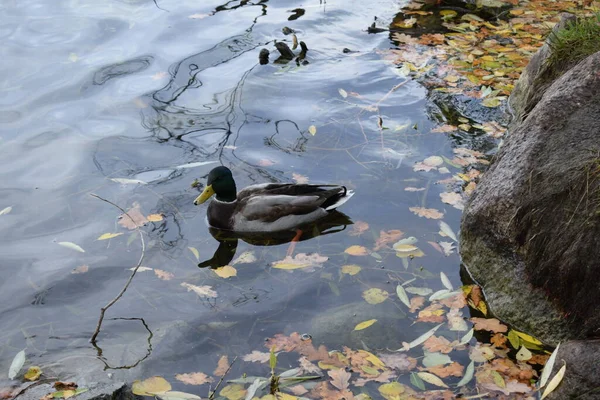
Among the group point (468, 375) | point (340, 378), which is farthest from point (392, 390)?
point (468, 375)

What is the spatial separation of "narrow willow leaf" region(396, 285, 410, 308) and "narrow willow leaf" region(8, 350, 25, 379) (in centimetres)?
262

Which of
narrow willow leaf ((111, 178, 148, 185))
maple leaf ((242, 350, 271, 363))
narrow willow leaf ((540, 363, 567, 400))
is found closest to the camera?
narrow willow leaf ((540, 363, 567, 400))

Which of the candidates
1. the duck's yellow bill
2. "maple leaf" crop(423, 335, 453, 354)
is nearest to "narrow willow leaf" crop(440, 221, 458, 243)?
"maple leaf" crop(423, 335, 453, 354)

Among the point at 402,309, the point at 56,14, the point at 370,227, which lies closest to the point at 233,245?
the point at 370,227

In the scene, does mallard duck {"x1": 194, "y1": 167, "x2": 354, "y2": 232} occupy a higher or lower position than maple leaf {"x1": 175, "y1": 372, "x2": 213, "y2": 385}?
higher

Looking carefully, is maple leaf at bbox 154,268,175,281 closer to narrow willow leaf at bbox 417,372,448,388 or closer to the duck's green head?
the duck's green head

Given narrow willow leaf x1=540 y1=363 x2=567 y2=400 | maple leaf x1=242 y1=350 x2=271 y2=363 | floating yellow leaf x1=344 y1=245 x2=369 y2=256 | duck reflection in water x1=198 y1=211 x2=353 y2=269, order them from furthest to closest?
duck reflection in water x1=198 y1=211 x2=353 y2=269
floating yellow leaf x1=344 y1=245 x2=369 y2=256
maple leaf x1=242 y1=350 x2=271 y2=363
narrow willow leaf x1=540 y1=363 x2=567 y2=400

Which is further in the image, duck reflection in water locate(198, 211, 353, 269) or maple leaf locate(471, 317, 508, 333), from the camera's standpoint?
duck reflection in water locate(198, 211, 353, 269)

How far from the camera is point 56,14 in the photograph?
10.2 m

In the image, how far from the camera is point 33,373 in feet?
15.2

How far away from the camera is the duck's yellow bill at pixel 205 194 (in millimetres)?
6367

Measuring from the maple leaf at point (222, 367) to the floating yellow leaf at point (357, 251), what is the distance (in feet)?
5.08

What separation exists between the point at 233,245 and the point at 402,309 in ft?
5.36

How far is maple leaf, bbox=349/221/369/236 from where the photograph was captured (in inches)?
243
